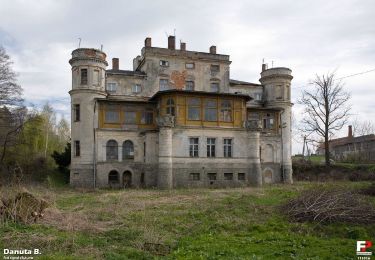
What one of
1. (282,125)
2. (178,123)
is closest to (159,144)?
(178,123)

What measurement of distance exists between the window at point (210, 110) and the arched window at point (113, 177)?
9.68m

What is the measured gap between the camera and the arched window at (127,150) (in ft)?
114

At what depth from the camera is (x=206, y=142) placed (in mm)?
33625

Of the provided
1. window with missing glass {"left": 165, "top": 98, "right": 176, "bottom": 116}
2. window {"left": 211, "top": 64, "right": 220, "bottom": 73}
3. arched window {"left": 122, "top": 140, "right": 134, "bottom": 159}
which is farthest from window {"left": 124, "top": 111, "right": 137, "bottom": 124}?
window {"left": 211, "top": 64, "right": 220, "bottom": 73}

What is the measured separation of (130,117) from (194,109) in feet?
20.4

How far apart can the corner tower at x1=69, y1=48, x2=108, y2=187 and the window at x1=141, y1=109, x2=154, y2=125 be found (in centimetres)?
436

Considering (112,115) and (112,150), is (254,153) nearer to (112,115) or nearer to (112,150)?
(112,150)

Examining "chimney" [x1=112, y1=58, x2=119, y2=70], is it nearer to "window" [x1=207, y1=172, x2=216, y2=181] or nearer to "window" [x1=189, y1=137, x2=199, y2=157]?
"window" [x1=189, y1=137, x2=199, y2=157]

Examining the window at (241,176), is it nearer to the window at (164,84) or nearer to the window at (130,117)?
the window at (130,117)

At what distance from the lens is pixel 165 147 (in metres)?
32.0

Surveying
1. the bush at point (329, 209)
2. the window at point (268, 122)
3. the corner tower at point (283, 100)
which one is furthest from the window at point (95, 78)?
the bush at point (329, 209)

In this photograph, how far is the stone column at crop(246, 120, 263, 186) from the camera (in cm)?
3450

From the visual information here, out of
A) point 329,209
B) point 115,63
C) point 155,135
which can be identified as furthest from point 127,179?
point 329,209

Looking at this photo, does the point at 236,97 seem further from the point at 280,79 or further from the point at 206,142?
the point at 280,79
